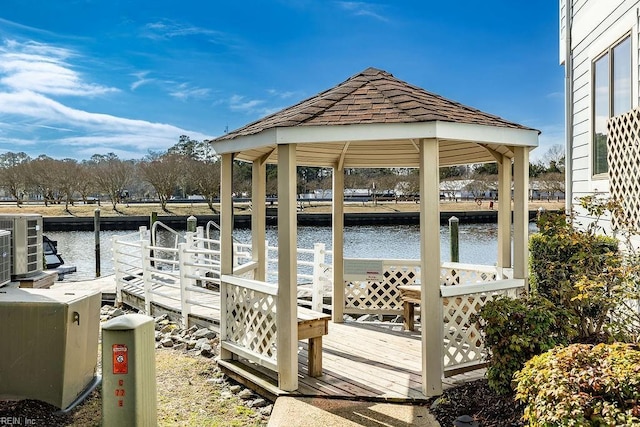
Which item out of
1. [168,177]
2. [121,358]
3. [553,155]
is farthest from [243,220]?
[553,155]

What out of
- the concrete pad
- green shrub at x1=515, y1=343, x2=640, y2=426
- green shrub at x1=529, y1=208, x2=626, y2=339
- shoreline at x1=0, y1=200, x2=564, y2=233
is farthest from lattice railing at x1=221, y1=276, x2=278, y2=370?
shoreline at x1=0, y1=200, x2=564, y2=233

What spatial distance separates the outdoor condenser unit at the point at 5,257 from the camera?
4645 millimetres

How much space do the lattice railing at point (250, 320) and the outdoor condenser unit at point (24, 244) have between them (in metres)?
1.96

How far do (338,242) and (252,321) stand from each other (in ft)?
7.08

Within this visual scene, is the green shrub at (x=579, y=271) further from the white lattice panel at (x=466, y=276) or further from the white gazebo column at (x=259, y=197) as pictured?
Result: the white gazebo column at (x=259, y=197)

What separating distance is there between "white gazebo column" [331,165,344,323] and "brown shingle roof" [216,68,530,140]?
1.62 m

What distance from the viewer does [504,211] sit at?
221 inches

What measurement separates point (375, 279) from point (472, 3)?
55.8 feet

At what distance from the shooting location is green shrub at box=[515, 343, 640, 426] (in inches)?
89.4

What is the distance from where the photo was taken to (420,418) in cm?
375

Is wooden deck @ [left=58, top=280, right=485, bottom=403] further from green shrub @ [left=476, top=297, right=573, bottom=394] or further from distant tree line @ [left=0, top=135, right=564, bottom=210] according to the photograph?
distant tree line @ [left=0, top=135, right=564, bottom=210]

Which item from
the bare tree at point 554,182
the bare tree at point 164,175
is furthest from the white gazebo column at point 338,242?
the bare tree at point 164,175

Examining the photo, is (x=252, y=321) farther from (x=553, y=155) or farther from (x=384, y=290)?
(x=553, y=155)

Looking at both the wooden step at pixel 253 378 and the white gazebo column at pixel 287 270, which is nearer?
the white gazebo column at pixel 287 270
